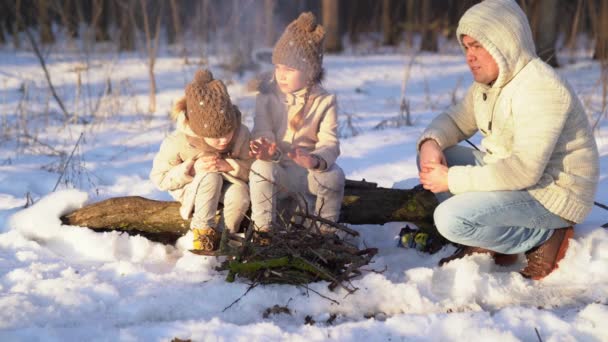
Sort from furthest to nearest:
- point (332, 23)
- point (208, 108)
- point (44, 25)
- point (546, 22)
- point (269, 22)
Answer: point (332, 23) → point (44, 25) → point (546, 22) → point (269, 22) → point (208, 108)

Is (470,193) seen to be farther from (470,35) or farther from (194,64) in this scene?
(194,64)

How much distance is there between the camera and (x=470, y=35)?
2697mm

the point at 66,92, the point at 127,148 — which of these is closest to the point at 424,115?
the point at 127,148

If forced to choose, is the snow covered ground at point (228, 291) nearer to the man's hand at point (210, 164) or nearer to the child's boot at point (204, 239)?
the child's boot at point (204, 239)

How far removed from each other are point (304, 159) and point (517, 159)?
0.92 m

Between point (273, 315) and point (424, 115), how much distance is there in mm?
4637

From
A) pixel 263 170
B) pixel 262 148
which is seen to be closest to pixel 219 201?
pixel 263 170

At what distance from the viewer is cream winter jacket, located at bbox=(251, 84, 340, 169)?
10.2 feet

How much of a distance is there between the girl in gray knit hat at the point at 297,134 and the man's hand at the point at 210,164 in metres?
0.16

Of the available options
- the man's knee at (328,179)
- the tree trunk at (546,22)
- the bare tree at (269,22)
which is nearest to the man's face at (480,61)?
the man's knee at (328,179)

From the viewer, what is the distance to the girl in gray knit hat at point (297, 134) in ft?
9.77

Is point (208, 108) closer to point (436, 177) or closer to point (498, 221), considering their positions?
point (436, 177)

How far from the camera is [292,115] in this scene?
3117mm

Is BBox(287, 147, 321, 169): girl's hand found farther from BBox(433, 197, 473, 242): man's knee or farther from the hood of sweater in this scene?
the hood of sweater
